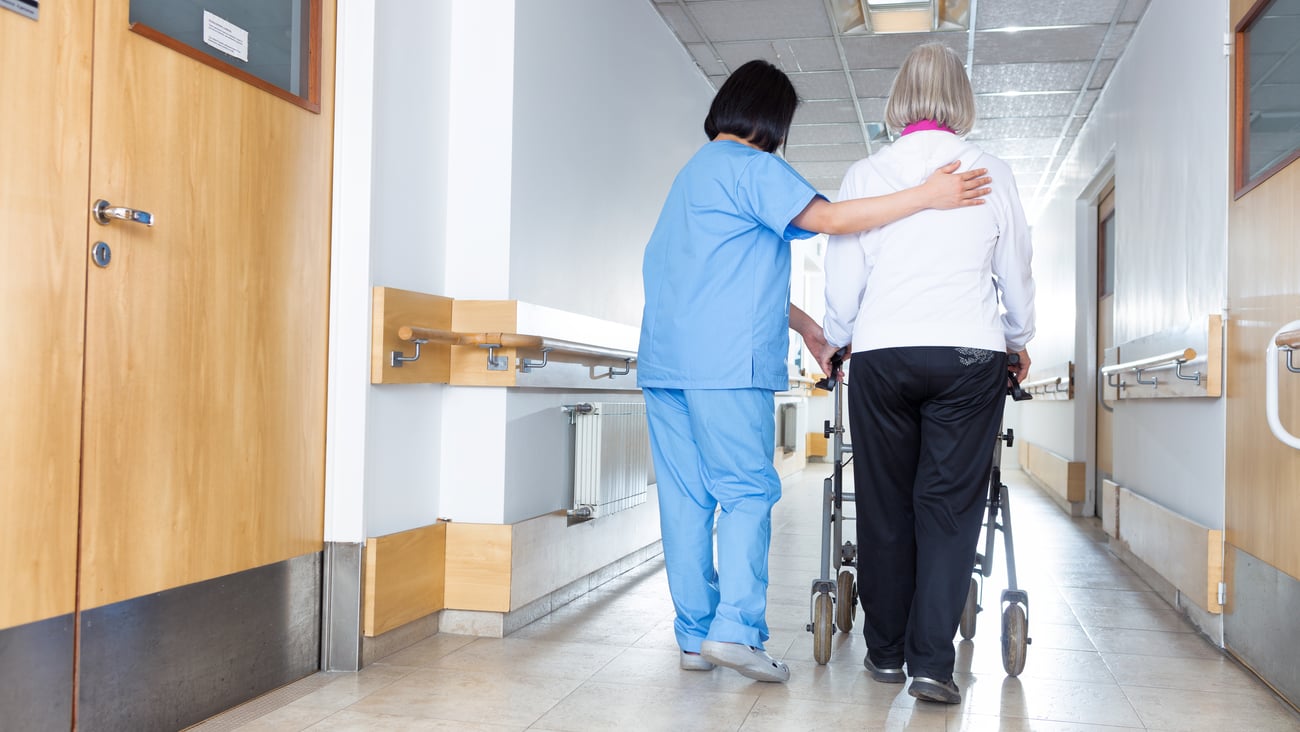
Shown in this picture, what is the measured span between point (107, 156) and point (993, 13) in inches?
167

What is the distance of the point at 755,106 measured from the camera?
2646mm

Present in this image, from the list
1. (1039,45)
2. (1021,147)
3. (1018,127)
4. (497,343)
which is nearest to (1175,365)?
(497,343)

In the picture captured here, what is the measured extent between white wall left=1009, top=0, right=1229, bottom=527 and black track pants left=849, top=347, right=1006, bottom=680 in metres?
1.27

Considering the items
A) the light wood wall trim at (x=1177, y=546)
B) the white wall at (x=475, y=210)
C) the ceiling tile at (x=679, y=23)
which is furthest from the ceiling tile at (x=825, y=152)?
the white wall at (x=475, y=210)

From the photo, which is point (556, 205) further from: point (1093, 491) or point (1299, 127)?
point (1093, 491)

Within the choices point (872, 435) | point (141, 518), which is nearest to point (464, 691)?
point (141, 518)

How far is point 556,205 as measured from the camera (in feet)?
11.6

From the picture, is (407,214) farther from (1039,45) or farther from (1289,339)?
(1039,45)

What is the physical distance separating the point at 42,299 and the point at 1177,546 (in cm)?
330

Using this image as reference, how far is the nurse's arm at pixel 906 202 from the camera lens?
2271mm

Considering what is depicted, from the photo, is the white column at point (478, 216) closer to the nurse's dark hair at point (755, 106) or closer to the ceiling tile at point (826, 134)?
the nurse's dark hair at point (755, 106)

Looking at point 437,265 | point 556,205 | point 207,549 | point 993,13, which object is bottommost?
point 207,549

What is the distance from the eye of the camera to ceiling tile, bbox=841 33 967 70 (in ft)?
17.4

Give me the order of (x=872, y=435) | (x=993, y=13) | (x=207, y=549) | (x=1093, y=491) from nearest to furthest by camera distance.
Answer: (x=207, y=549)
(x=872, y=435)
(x=993, y=13)
(x=1093, y=491)
